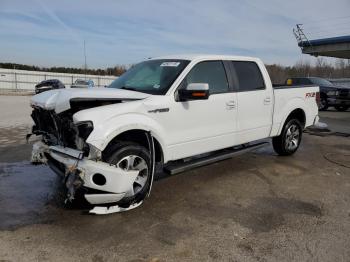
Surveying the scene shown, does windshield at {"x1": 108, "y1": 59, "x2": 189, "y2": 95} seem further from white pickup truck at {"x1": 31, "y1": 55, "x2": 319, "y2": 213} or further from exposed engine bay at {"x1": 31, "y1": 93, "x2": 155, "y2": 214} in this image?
exposed engine bay at {"x1": 31, "y1": 93, "x2": 155, "y2": 214}

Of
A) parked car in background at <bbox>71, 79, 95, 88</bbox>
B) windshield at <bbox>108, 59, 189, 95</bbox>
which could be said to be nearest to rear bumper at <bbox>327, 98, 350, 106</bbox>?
parked car in background at <bbox>71, 79, 95, 88</bbox>

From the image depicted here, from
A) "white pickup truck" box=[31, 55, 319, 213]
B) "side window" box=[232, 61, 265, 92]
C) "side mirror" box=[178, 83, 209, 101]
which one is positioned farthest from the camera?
"side window" box=[232, 61, 265, 92]

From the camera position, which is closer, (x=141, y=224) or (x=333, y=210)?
(x=141, y=224)

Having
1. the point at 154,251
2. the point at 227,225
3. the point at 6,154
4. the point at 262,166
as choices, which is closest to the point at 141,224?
the point at 154,251

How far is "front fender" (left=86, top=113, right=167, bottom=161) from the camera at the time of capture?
4098 millimetres

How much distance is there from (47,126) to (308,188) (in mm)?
3944

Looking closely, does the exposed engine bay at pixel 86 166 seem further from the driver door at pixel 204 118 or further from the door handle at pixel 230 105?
the door handle at pixel 230 105

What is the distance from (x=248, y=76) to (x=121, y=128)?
2.99 m

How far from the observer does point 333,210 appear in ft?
15.6

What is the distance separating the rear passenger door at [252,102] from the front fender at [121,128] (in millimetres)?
1776

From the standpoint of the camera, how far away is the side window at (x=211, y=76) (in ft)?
17.7

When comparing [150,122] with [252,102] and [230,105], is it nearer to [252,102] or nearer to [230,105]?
[230,105]

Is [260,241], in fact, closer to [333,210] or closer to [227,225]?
[227,225]

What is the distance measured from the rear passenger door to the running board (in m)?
0.15
